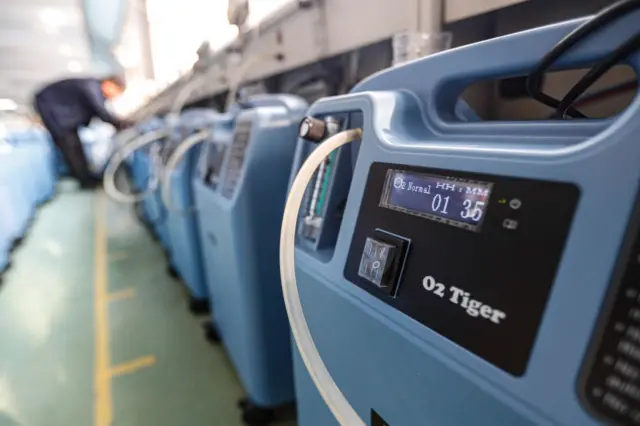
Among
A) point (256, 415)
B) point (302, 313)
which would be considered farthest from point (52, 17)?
point (302, 313)

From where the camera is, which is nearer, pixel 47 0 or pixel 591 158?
pixel 591 158

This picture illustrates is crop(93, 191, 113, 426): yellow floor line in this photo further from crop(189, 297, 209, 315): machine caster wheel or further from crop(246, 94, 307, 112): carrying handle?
crop(246, 94, 307, 112): carrying handle

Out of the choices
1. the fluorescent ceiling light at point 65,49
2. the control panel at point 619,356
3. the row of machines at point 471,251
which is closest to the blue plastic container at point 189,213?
the row of machines at point 471,251

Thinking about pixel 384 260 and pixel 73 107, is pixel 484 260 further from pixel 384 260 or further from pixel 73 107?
pixel 73 107

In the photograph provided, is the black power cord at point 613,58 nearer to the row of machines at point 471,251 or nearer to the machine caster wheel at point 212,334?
the row of machines at point 471,251

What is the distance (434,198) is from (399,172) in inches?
2.5

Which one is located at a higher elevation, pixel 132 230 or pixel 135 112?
pixel 135 112

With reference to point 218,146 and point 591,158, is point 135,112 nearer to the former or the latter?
point 218,146

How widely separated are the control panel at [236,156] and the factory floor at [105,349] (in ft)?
2.14

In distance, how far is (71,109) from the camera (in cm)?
480

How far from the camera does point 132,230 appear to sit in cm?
323

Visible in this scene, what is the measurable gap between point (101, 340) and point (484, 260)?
1677 mm

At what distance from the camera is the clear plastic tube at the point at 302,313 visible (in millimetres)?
465

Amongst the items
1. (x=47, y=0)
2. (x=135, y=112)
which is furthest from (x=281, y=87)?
(x=47, y=0)
